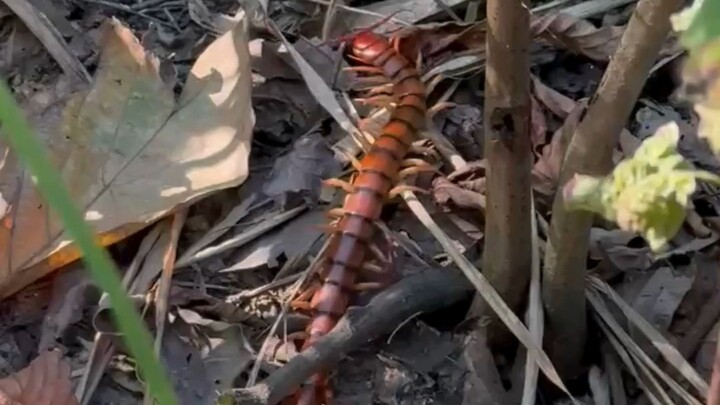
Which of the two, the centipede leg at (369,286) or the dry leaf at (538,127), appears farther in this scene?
the dry leaf at (538,127)

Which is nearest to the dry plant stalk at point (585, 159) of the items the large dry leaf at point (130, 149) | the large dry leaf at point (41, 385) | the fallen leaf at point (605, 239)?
the fallen leaf at point (605, 239)

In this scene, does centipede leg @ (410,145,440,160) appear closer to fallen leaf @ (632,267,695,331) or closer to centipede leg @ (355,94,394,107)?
centipede leg @ (355,94,394,107)

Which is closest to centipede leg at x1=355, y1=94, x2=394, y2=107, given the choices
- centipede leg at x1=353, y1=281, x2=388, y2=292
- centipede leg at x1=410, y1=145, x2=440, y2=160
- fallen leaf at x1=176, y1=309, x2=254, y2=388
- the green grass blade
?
centipede leg at x1=410, y1=145, x2=440, y2=160

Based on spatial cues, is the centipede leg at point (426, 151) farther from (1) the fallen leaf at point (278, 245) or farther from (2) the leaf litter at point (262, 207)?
(1) the fallen leaf at point (278, 245)

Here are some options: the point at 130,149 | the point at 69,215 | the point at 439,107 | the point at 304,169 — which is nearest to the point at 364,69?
the point at 439,107

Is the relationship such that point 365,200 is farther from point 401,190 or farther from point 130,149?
point 130,149

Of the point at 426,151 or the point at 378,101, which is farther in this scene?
the point at 378,101
